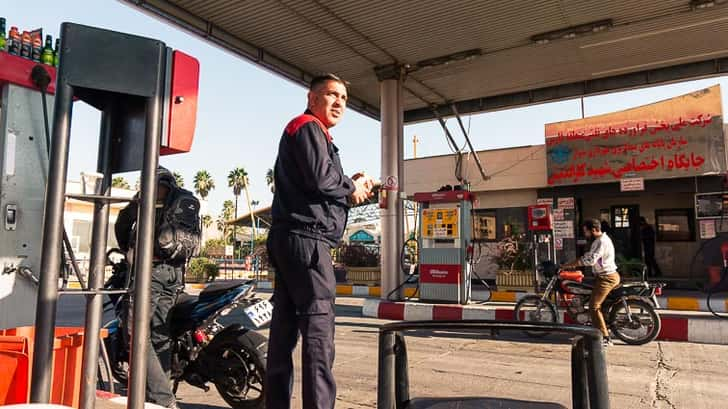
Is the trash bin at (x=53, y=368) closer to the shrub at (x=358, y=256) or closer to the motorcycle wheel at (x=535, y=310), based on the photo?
the motorcycle wheel at (x=535, y=310)

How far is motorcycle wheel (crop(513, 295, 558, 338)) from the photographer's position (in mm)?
7531

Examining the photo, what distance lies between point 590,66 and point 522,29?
2.87 meters

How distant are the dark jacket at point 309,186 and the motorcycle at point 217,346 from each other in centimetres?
130

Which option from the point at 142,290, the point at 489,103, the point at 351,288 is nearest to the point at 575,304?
the point at 142,290

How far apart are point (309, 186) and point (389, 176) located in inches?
342

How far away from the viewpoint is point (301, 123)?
2.47 metres

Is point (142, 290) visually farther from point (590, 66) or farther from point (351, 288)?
point (351, 288)

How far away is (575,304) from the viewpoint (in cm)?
742

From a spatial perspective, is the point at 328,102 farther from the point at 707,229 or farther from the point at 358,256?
the point at 707,229

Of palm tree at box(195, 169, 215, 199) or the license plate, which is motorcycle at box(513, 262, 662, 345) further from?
palm tree at box(195, 169, 215, 199)

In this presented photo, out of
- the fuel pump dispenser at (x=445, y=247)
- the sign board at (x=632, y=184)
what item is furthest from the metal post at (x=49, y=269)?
the sign board at (x=632, y=184)

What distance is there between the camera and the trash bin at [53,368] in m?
2.04

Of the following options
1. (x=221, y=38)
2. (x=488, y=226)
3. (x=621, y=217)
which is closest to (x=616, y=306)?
(x=221, y=38)

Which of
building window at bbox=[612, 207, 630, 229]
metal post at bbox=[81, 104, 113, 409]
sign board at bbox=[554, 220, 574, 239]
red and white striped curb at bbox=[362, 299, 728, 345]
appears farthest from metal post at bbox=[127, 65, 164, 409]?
building window at bbox=[612, 207, 630, 229]
